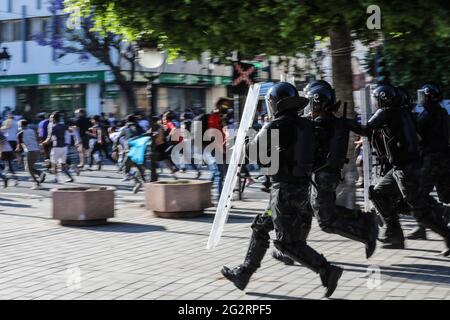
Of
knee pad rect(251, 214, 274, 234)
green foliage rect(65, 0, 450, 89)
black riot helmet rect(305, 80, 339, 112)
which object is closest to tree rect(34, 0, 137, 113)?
green foliage rect(65, 0, 450, 89)

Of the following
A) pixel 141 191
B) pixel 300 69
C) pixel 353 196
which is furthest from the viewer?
pixel 300 69

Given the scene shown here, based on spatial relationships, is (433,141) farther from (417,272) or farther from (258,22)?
(258,22)

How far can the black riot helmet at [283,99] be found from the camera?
618 centimetres

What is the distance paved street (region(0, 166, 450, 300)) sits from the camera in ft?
21.0

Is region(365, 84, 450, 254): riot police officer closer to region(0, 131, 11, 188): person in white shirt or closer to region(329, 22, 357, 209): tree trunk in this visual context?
region(329, 22, 357, 209): tree trunk

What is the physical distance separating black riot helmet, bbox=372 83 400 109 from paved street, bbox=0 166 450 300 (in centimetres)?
166

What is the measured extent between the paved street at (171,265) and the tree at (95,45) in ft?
68.1

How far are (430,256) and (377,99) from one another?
1.82m

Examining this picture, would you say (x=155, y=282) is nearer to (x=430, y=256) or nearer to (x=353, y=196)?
(x=430, y=256)

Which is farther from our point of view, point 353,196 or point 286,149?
point 353,196

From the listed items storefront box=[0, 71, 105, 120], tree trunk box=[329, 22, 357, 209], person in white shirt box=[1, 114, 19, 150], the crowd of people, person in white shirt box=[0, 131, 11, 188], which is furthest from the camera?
storefront box=[0, 71, 105, 120]

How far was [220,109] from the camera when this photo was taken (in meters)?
13.5

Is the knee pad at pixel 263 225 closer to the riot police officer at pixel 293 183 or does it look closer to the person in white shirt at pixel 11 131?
the riot police officer at pixel 293 183

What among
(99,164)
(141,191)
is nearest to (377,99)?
(141,191)
